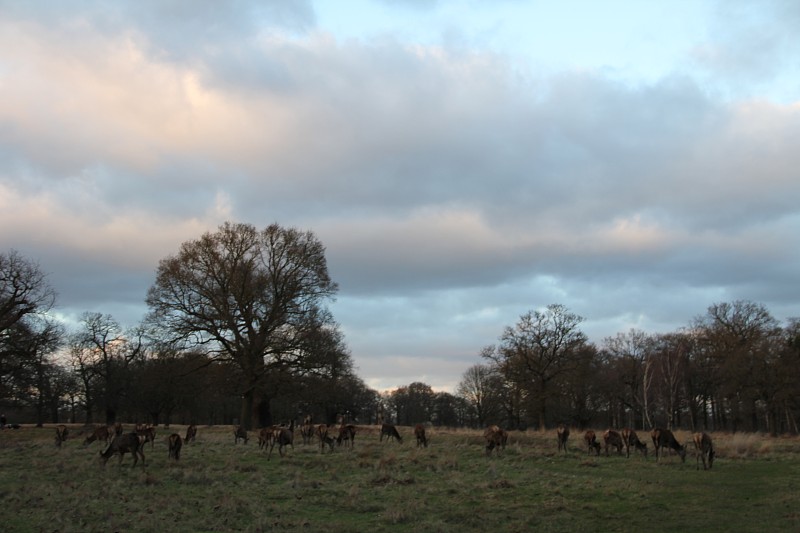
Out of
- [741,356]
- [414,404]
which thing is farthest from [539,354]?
[414,404]

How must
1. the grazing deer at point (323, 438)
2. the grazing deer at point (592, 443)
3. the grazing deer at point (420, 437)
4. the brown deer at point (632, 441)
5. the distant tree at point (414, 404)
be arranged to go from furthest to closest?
1. the distant tree at point (414, 404)
2. the grazing deer at point (420, 437)
3. the grazing deer at point (592, 443)
4. the brown deer at point (632, 441)
5. the grazing deer at point (323, 438)

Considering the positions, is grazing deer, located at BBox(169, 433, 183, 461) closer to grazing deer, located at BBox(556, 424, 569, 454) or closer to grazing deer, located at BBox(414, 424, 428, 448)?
grazing deer, located at BBox(414, 424, 428, 448)

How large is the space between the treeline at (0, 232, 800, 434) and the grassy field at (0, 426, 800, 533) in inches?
534

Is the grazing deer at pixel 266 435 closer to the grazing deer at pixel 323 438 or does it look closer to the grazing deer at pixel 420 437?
the grazing deer at pixel 323 438

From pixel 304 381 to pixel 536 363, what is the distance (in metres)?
28.7

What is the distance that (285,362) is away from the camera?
134 ft

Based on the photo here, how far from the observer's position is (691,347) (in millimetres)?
72812

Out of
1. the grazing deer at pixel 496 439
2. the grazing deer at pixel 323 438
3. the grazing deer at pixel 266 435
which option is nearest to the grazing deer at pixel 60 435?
the grazing deer at pixel 266 435

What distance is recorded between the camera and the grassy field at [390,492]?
13.0 m

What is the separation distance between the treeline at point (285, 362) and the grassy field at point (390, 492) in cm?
1356

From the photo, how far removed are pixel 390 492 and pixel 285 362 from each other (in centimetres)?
2485

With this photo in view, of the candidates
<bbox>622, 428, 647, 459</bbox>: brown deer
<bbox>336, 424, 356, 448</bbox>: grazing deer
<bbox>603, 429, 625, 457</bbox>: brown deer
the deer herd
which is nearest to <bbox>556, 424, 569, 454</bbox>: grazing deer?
the deer herd

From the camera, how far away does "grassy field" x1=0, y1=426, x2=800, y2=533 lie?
1297 cm

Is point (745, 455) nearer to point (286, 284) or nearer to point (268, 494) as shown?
point (268, 494)
